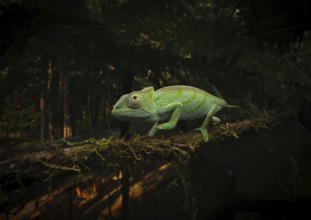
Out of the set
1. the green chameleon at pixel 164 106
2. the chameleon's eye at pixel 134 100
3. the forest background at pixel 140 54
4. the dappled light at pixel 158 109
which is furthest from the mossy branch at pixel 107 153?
the forest background at pixel 140 54

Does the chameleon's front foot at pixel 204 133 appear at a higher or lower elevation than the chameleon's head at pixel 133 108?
lower

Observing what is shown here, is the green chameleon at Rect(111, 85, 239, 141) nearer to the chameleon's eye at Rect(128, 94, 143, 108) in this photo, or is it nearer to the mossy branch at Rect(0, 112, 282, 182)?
the chameleon's eye at Rect(128, 94, 143, 108)

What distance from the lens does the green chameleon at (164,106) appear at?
8.29ft

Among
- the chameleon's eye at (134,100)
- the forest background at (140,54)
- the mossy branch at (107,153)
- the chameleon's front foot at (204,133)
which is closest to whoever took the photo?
the mossy branch at (107,153)

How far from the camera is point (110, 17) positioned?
4.40 meters

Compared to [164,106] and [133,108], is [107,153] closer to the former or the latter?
[133,108]

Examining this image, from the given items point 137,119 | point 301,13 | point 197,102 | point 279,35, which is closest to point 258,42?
point 279,35

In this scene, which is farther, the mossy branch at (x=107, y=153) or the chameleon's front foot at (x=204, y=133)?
the chameleon's front foot at (x=204, y=133)

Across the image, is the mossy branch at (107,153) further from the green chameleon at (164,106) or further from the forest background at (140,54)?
the forest background at (140,54)

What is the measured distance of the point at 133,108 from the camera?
2.52 m

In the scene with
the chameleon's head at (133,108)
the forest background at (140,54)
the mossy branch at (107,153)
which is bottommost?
the mossy branch at (107,153)

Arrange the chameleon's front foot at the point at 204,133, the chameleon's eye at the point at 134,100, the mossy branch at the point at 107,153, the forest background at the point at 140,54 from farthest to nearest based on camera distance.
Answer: the forest background at the point at 140,54
the chameleon's front foot at the point at 204,133
the chameleon's eye at the point at 134,100
the mossy branch at the point at 107,153

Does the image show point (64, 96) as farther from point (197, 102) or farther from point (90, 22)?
point (197, 102)

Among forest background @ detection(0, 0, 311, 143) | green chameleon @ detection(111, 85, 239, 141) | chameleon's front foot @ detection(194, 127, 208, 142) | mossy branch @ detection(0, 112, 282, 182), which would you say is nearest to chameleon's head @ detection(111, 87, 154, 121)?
green chameleon @ detection(111, 85, 239, 141)
